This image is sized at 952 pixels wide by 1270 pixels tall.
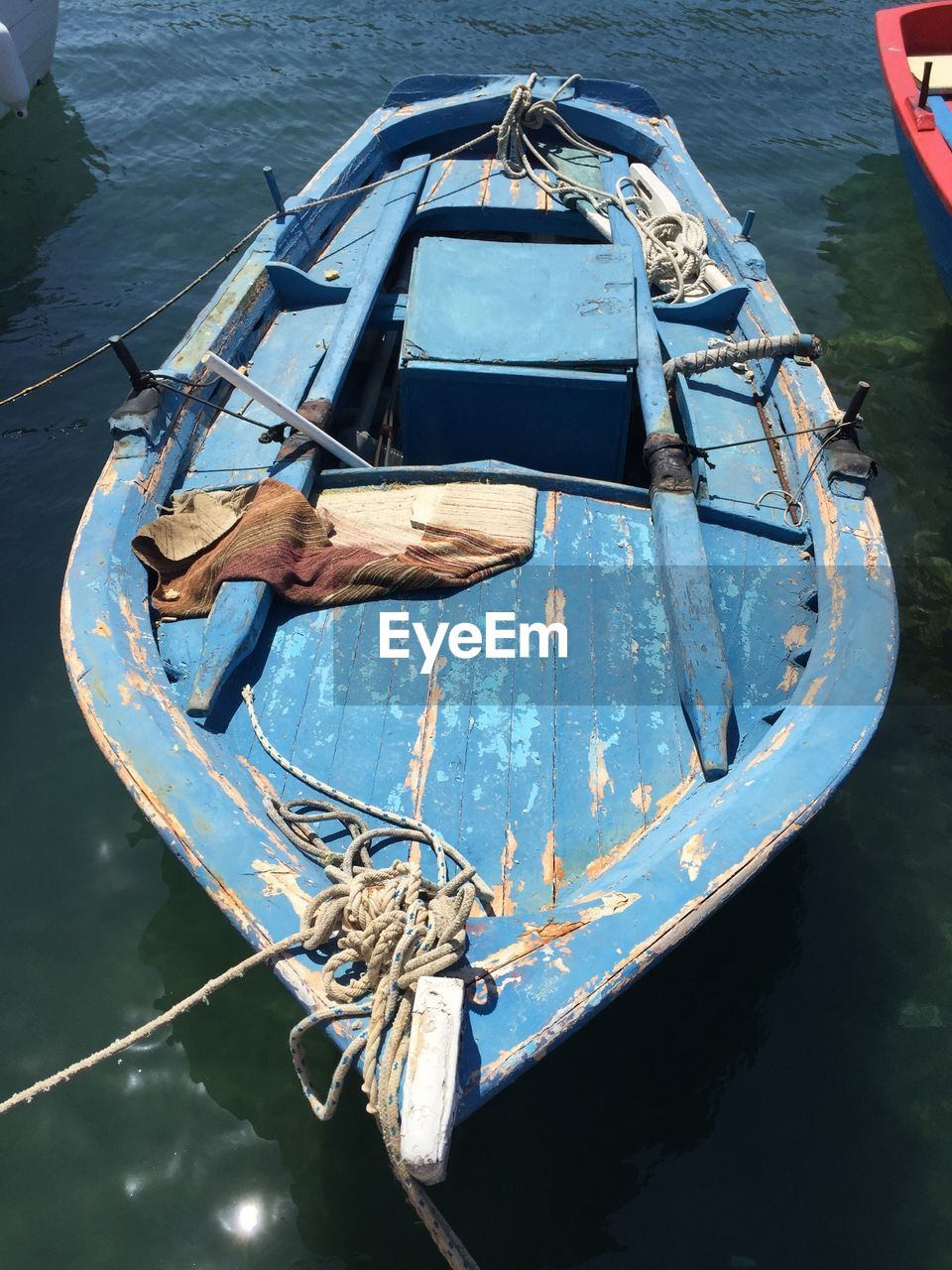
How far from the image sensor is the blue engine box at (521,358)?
459 centimetres

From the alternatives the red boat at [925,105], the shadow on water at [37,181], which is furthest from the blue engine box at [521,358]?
the shadow on water at [37,181]

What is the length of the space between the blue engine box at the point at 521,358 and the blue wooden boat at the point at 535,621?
0.02 metres

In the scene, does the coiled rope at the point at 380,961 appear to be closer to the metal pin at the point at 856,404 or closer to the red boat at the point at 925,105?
the metal pin at the point at 856,404

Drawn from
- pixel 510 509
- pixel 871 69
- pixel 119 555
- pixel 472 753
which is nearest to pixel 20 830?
pixel 119 555

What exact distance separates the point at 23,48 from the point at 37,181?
2.19m

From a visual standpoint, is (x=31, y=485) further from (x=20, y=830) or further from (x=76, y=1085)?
(x=76, y=1085)

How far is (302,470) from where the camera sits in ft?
14.9

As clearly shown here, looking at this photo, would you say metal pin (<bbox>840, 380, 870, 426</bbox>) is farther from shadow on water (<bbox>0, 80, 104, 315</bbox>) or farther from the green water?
shadow on water (<bbox>0, 80, 104, 315</bbox>)

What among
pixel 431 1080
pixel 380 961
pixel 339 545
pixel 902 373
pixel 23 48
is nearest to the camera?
pixel 431 1080

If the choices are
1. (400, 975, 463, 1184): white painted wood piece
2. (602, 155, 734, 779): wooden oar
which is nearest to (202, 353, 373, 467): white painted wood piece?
(602, 155, 734, 779): wooden oar

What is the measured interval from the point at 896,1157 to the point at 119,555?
474 cm

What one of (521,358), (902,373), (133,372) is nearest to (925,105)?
(902,373)

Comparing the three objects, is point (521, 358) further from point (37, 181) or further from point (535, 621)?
point (37, 181)

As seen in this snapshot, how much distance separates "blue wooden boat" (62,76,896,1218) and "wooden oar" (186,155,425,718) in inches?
0.7
